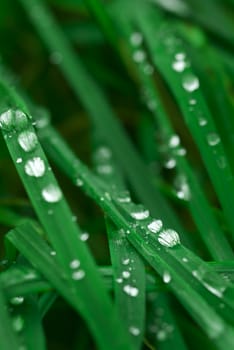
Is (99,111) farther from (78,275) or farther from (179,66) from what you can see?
(78,275)

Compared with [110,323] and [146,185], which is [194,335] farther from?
[110,323]

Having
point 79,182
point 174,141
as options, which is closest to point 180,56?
point 174,141

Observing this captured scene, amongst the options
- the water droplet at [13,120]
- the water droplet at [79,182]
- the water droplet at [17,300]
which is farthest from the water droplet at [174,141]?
the water droplet at [17,300]

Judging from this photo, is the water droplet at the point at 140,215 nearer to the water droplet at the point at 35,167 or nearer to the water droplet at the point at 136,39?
the water droplet at the point at 35,167

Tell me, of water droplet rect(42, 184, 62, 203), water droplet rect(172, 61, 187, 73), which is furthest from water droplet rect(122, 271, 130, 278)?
water droplet rect(172, 61, 187, 73)

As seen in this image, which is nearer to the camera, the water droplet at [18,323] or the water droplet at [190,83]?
the water droplet at [18,323]

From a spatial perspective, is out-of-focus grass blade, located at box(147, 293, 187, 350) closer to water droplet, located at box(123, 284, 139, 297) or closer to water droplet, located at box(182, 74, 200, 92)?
water droplet, located at box(123, 284, 139, 297)

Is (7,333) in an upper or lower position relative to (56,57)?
lower
